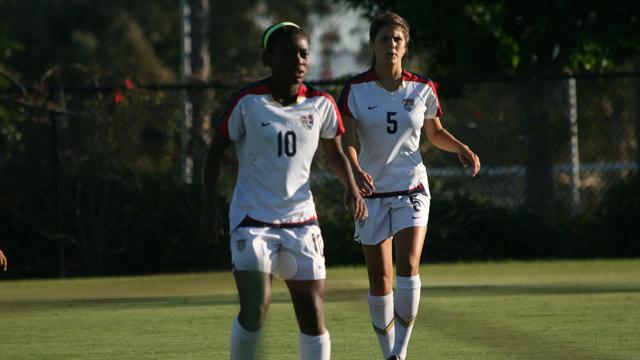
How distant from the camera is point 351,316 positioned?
36.2 ft

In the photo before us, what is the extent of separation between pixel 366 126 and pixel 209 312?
401 cm

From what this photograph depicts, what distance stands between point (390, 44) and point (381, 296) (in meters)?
1.67

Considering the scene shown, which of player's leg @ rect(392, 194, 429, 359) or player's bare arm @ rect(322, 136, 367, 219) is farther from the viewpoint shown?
player's leg @ rect(392, 194, 429, 359)

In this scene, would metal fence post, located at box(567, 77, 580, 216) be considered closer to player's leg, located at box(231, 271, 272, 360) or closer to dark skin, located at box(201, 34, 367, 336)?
dark skin, located at box(201, 34, 367, 336)

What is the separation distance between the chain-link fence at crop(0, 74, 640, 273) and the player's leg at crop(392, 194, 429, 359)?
7535 mm

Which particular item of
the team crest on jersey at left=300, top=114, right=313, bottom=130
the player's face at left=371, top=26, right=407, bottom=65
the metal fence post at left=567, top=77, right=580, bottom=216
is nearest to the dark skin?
the team crest on jersey at left=300, top=114, right=313, bottom=130

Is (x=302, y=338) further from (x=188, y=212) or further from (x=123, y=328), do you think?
(x=188, y=212)

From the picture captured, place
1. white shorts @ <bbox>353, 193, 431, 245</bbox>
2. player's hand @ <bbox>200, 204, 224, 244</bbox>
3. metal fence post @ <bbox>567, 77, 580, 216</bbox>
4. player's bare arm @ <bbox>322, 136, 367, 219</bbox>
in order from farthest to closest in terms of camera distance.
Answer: metal fence post @ <bbox>567, 77, 580, 216</bbox>
white shorts @ <bbox>353, 193, 431, 245</bbox>
player's bare arm @ <bbox>322, 136, 367, 219</bbox>
player's hand @ <bbox>200, 204, 224, 244</bbox>

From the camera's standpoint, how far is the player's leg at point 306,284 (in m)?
6.36

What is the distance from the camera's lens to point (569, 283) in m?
13.6

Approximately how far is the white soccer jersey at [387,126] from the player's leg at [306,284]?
1.87 m

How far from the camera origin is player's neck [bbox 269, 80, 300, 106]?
641 cm

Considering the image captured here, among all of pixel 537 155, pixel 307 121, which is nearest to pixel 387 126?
pixel 307 121

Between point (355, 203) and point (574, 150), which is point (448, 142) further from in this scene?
point (574, 150)
